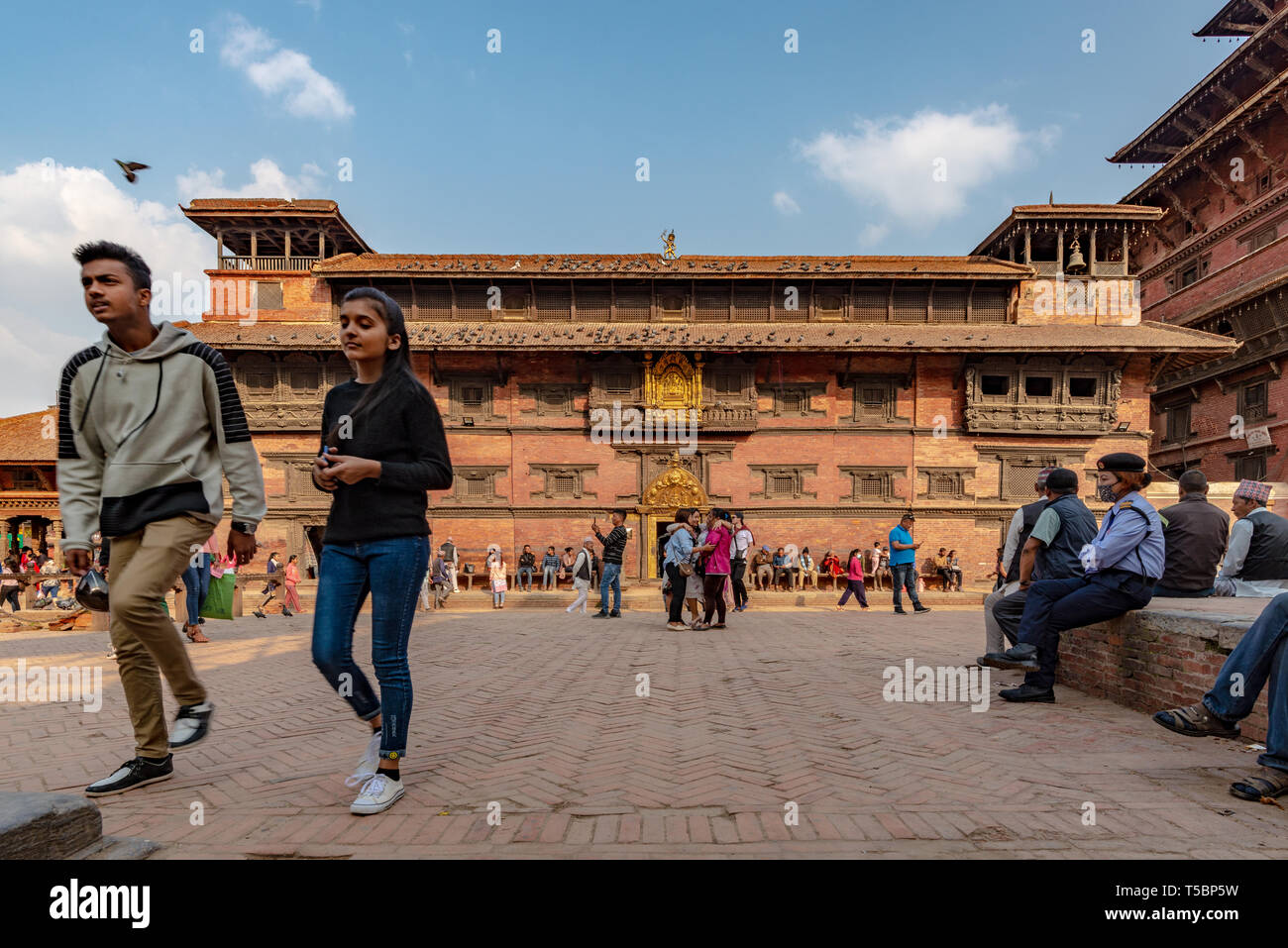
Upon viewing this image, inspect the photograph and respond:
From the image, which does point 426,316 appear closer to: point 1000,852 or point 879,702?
point 879,702

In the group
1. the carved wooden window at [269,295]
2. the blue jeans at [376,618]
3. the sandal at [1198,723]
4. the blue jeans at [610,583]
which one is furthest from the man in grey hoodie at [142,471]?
the carved wooden window at [269,295]

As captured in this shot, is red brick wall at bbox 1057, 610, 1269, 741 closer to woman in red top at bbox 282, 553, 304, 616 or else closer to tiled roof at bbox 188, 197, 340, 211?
woman in red top at bbox 282, 553, 304, 616

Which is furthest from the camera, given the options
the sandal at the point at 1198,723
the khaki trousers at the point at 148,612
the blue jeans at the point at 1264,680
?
the sandal at the point at 1198,723

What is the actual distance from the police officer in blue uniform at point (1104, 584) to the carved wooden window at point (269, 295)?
1115 inches

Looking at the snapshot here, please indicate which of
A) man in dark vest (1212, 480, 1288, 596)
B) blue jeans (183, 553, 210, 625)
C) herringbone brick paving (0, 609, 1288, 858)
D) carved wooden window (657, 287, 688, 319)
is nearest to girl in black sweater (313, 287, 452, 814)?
herringbone brick paving (0, 609, 1288, 858)

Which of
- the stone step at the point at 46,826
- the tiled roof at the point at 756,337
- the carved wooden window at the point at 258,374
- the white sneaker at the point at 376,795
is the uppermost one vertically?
the tiled roof at the point at 756,337

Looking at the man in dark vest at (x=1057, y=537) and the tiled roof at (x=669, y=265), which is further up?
the tiled roof at (x=669, y=265)

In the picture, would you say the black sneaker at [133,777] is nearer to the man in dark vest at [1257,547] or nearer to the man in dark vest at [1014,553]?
the man in dark vest at [1014,553]

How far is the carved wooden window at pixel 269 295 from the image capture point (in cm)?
2623

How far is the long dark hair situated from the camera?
305 cm

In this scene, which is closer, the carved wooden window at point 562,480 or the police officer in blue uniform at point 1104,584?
the police officer in blue uniform at point 1104,584

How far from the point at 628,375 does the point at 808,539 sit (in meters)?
9.15

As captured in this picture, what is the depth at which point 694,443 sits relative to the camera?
82.2 ft

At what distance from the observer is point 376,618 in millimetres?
2988
